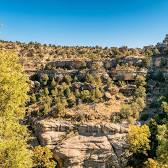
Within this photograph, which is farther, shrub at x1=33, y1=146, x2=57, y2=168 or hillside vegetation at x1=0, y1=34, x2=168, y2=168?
hillside vegetation at x1=0, y1=34, x2=168, y2=168

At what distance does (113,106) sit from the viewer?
117 metres

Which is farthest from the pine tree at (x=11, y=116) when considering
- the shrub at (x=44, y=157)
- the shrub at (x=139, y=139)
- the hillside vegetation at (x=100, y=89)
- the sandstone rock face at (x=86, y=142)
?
the sandstone rock face at (x=86, y=142)

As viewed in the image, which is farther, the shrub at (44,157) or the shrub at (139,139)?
the shrub at (139,139)

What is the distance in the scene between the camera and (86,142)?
103 m

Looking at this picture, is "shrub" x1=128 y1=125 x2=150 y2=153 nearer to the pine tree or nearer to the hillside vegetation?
the hillside vegetation

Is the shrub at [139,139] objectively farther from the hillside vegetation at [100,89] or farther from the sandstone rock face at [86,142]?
the sandstone rock face at [86,142]

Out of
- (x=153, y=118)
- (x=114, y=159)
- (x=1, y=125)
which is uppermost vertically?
(x=1, y=125)

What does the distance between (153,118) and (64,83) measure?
31.0 m

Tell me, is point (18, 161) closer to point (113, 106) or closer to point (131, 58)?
point (113, 106)

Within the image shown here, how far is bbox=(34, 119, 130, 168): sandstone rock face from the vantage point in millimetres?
99562

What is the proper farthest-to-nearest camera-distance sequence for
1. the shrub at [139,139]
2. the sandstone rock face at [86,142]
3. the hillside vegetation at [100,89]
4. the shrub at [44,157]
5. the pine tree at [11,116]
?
the sandstone rock face at [86,142]
the hillside vegetation at [100,89]
the shrub at [139,139]
the shrub at [44,157]
the pine tree at [11,116]

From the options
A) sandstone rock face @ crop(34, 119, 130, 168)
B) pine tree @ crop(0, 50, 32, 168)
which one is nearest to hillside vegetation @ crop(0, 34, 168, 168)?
sandstone rock face @ crop(34, 119, 130, 168)

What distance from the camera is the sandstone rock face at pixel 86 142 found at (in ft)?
327

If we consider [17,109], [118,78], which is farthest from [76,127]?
[17,109]
